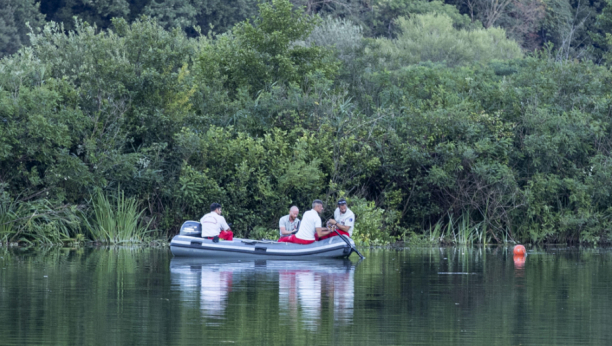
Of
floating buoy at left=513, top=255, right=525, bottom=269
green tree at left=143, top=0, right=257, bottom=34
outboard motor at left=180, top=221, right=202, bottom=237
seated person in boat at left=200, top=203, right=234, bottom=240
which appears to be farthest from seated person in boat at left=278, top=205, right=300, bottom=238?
green tree at left=143, top=0, right=257, bottom=34

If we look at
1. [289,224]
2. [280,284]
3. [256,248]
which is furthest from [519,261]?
[280,284]

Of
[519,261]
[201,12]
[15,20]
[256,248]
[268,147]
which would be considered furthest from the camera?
[201,12]

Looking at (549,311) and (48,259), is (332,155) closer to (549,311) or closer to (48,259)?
(48,259)

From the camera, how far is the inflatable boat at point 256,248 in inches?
801

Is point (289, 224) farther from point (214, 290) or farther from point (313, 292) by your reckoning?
point (313, 292)

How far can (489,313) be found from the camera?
40.0 feet

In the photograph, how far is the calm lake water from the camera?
10312mm

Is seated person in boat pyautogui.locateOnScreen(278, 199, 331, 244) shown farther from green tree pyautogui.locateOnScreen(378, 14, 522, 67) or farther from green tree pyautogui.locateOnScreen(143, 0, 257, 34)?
green tree pyautogui.locateOnScreen(143, 0, 257, 34)

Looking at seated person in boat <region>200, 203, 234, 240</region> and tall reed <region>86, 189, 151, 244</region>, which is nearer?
seated person in boat <region>200, 203, 234, 240</region>

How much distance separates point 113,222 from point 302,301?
12.6m

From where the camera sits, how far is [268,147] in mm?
25344

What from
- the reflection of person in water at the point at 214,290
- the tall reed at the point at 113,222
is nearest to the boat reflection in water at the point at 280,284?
the reflection of person in water at the point at 214,290

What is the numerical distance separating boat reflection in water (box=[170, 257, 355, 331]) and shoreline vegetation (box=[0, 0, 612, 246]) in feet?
16.6

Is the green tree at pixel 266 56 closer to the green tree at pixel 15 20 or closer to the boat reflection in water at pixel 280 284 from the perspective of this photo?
the boat reflection in water at pixel 280 284
